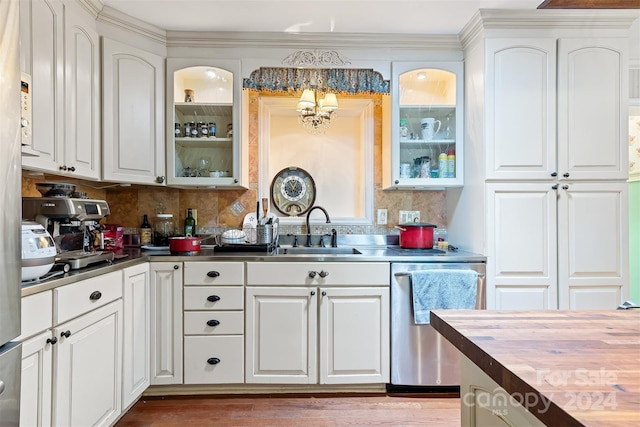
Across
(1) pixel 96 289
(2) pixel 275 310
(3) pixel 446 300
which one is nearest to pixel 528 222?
(3) pixel 446 300

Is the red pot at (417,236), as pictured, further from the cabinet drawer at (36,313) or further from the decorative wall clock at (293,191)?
the cabinet drawer at (36,313)

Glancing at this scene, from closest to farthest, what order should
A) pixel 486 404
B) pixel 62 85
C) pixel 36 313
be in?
pixel 486 404, pixel 36 313, pixel 62 85

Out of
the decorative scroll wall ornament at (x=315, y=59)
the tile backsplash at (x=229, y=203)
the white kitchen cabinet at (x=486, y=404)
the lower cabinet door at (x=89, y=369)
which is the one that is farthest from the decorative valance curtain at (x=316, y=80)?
the white kitchen cabinet at (x=486, y=404)

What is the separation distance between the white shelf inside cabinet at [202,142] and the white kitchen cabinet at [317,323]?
3.22ft

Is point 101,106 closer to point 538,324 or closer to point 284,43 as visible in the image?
point 284,43

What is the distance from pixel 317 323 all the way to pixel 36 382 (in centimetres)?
135

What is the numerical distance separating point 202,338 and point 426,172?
6.20 feet

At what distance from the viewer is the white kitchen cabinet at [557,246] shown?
2.15 m

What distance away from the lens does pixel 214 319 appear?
6.96 feet

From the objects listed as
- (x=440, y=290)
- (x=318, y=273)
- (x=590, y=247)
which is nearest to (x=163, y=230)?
(x=318, y=273)

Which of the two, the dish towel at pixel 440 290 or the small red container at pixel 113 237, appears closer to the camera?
the dish towel at pixel 440 290

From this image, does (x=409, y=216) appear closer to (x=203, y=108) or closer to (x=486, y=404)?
(x=203, y=108)

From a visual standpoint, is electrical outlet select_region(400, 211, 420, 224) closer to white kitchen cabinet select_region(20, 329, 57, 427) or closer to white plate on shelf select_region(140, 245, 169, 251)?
white plate on shelf select_region(140, 245, 169, 251)

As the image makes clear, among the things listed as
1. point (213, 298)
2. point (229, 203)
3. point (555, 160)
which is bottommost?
point (213, 298)
